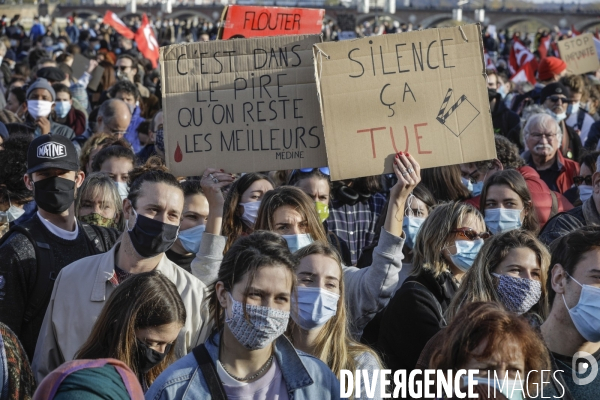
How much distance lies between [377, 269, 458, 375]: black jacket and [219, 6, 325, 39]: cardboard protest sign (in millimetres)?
2574

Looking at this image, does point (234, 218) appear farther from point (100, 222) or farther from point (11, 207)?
point (11, 207)

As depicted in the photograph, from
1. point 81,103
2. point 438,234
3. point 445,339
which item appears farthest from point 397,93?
point 81,103

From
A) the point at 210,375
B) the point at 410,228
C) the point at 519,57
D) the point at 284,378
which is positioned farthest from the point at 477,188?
the point at 519,57

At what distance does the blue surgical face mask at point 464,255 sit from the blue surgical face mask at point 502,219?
0.83m

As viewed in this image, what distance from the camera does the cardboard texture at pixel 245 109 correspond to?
4.64 metres

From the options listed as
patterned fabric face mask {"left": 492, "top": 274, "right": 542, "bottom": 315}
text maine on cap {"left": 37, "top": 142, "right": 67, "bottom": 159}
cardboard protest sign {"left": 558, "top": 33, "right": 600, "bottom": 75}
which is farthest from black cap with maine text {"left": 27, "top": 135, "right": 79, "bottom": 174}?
cardboard protest sign {"left": 558, "top": 33, "right": 600, "bottom": 75}

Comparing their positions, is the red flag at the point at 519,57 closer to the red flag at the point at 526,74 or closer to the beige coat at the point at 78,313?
the red flag at the point at 526,74

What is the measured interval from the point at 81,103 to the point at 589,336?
843cm

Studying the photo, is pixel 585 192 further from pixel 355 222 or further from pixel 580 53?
pixel 580 53

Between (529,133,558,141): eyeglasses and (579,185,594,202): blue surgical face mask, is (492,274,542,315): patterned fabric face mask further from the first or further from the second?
(529,133,558,141): eyeglasses

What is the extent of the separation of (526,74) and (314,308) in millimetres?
11341

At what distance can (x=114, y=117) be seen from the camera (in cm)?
782

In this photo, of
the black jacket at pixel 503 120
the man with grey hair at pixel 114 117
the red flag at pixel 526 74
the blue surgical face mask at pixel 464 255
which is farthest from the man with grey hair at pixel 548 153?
the red flag at pixel 526 74

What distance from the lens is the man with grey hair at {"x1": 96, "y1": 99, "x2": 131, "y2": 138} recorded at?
25.7ft
